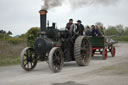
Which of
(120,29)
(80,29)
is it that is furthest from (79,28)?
(120,29)

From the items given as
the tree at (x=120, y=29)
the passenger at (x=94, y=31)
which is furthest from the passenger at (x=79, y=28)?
the tree at (x=120, y=29)

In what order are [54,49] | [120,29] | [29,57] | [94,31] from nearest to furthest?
[54,49], [29,57], [94,31], [120,29]

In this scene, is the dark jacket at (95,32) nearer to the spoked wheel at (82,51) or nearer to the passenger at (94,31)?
the passenger at (94,31)

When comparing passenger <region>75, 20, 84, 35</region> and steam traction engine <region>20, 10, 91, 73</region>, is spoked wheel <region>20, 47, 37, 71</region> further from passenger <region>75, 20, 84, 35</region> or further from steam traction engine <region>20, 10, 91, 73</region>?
passenger <region>75, 20, 84, 35</region>

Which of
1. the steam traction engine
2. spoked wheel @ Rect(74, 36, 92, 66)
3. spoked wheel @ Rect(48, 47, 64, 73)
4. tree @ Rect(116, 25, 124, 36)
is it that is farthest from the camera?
tree @ Rect(116, 25, 124, 36)

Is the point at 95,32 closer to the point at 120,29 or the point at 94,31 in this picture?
the point at 94,31

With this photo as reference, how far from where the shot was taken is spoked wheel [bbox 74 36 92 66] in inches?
388

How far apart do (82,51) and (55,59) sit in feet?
7.26

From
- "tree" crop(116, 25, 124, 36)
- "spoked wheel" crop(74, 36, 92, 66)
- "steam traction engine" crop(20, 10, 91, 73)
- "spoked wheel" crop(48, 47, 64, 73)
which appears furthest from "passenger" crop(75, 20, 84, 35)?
"tree" crop(116, 25, 124, 36)

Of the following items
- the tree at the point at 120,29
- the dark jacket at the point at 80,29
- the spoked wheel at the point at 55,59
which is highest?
the tree at the point at 120,29

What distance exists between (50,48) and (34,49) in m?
0.62

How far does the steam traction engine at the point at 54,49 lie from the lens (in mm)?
8818

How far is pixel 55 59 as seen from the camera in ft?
28.5

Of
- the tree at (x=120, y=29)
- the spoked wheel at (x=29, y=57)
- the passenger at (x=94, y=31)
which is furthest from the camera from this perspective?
the tree at (x=120, y=29)
